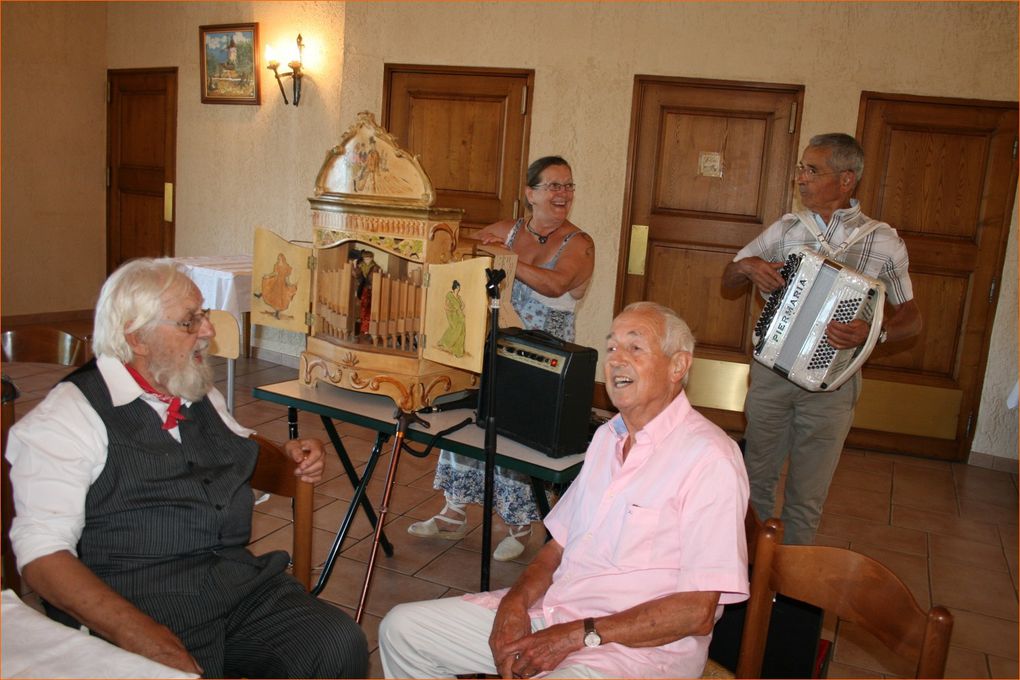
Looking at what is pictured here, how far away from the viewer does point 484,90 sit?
5.54 metres

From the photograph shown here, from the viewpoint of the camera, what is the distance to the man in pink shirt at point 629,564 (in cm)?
166

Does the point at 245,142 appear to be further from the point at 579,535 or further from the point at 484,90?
the point at 579,535

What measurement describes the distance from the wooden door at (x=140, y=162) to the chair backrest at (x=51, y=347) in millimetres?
5080

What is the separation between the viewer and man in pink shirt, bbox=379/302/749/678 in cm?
166

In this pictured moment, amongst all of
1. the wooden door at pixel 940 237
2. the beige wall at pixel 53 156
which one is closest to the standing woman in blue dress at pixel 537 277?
the wooden door at pixel 940 237

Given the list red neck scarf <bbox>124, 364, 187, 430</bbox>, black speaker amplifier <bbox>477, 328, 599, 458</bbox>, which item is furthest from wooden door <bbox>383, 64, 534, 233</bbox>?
red neck scarf <bbox>124, 364, 187, 430</bbox>

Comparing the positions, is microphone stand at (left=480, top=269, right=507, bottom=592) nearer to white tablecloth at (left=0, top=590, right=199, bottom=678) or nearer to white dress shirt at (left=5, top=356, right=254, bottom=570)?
white dress shirt at (left=5, top=356, right=254, bottom=570)

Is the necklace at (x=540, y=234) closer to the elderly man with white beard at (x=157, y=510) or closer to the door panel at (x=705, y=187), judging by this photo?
the elderly man with white beard at (x=157, y=510)

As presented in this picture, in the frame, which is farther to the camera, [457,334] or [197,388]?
[457,334]

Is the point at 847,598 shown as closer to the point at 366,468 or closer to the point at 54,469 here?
the point at 54,469

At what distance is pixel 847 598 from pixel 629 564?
43cm

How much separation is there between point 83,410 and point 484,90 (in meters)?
4.33

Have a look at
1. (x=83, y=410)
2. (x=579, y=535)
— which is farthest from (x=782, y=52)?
(x=83, y=410)

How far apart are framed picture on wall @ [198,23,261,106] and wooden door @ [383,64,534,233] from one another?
4.51ft
